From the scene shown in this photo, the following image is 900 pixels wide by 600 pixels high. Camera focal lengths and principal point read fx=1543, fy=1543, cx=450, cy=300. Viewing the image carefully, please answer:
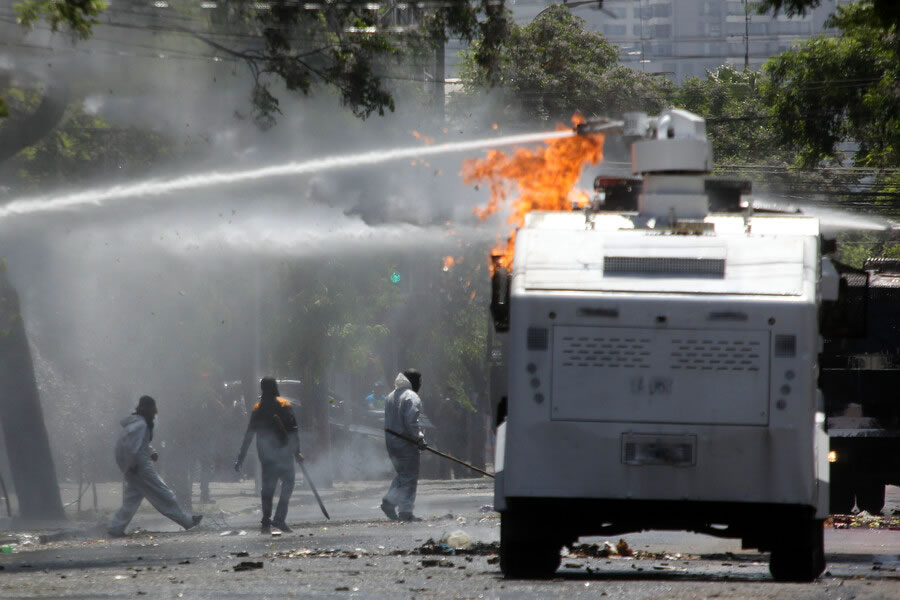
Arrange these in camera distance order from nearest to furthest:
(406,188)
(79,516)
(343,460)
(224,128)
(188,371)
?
(224,128), (79,516), (406,188), (188,371), (343,460)

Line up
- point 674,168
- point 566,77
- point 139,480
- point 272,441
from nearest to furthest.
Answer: point 674,168
point 139,480
point 272,441
point 566,77

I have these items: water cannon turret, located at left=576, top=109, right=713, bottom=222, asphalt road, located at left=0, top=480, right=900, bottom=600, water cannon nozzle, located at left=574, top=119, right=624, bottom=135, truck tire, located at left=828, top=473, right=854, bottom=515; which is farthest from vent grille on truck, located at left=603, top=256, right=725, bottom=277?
truck tire, located at left=828, top=473, right=854, bottom=515

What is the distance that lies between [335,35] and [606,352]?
7398 millimetres

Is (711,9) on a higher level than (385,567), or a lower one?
higher

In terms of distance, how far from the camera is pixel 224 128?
17781mm

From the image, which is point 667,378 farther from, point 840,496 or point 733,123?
point 733,123

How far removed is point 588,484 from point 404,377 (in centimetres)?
982

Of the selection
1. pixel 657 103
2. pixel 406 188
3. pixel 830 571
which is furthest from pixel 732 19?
pixel 830 571

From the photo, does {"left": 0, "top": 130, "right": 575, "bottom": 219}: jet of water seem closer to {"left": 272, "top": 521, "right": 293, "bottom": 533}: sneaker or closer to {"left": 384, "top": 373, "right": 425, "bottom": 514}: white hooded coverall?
{"left": 384, "top": 373, "right": 425, "bottom": 514}: white hooded coverall

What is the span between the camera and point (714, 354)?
851cm

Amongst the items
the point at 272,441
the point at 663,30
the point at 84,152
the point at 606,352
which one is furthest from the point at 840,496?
the point at 663,30

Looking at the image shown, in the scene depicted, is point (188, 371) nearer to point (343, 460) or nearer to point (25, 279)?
point (25, 279)

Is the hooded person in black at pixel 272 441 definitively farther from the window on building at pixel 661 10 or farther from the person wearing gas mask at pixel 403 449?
the window on building at pixel 661 10

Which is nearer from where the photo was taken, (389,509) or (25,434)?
(389,509)
